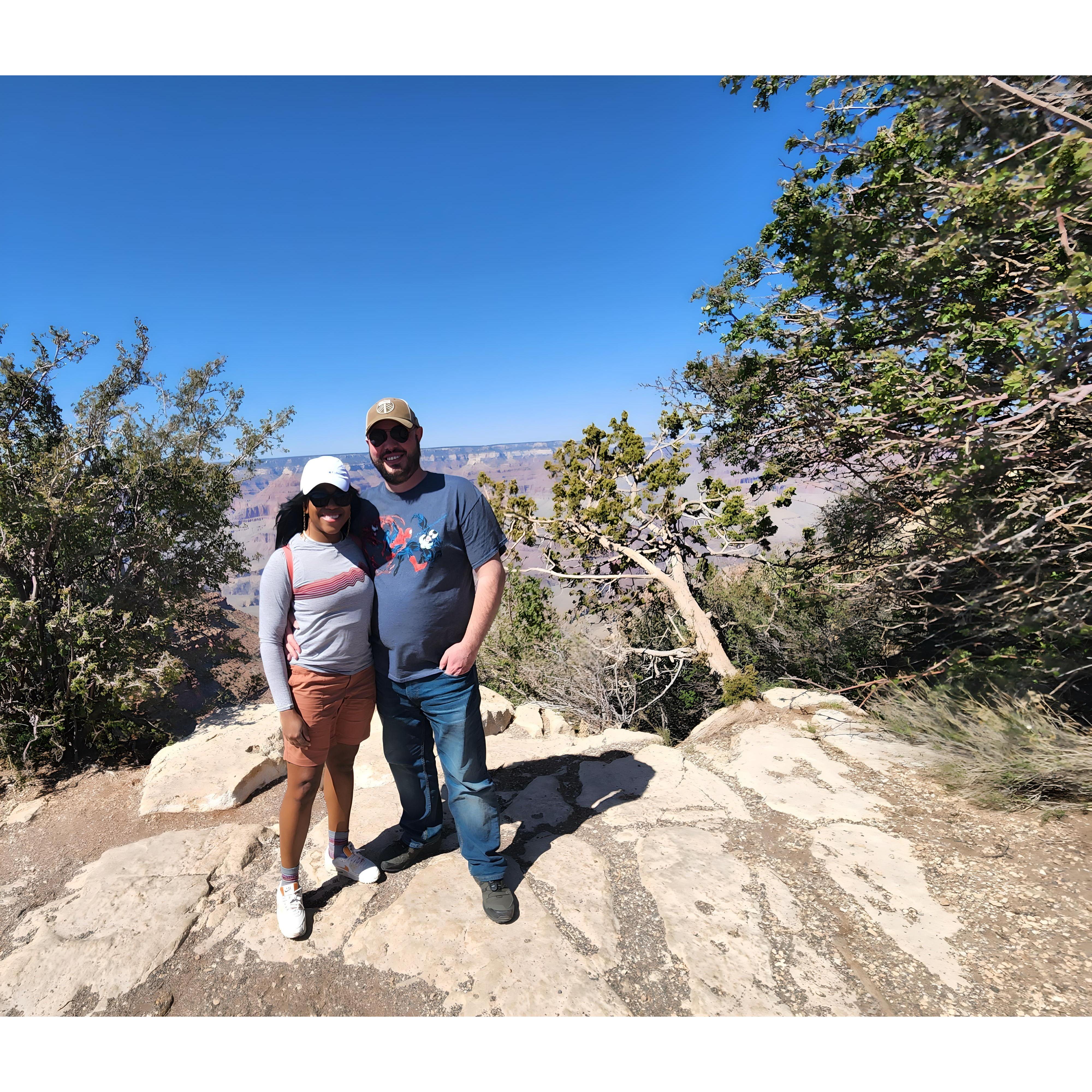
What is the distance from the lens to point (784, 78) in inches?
134

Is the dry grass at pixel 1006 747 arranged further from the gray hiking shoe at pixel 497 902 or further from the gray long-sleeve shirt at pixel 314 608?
the gray long-sleeve shirt at pixel 314 608

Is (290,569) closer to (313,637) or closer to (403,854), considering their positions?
(313,637)

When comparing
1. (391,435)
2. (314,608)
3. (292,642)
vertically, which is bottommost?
(292,642)

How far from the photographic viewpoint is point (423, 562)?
2.09 meters

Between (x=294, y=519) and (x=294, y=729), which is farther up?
(x=294, y=519)

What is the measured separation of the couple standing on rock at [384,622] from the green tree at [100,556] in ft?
10.7

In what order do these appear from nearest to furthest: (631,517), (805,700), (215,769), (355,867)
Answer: (355,867) < (215,769) < (805,700) < (631,517)

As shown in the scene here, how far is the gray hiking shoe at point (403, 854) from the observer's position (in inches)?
96.9

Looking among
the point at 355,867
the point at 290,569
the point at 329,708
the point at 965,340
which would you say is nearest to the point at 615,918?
the point at 355,867

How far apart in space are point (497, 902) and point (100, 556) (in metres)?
5.80

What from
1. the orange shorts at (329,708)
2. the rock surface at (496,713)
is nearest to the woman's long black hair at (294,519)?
the orange shorts at (329,708)

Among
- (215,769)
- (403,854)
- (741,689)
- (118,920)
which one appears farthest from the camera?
(741,689)

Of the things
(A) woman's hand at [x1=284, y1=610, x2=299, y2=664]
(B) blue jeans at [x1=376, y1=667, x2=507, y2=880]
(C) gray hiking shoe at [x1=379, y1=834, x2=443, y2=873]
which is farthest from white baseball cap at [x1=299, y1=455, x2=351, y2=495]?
(C) gray hiking shoe at [x1=379, y1=834, x2=443, y2=873]

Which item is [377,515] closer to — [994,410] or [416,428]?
[416,428]
